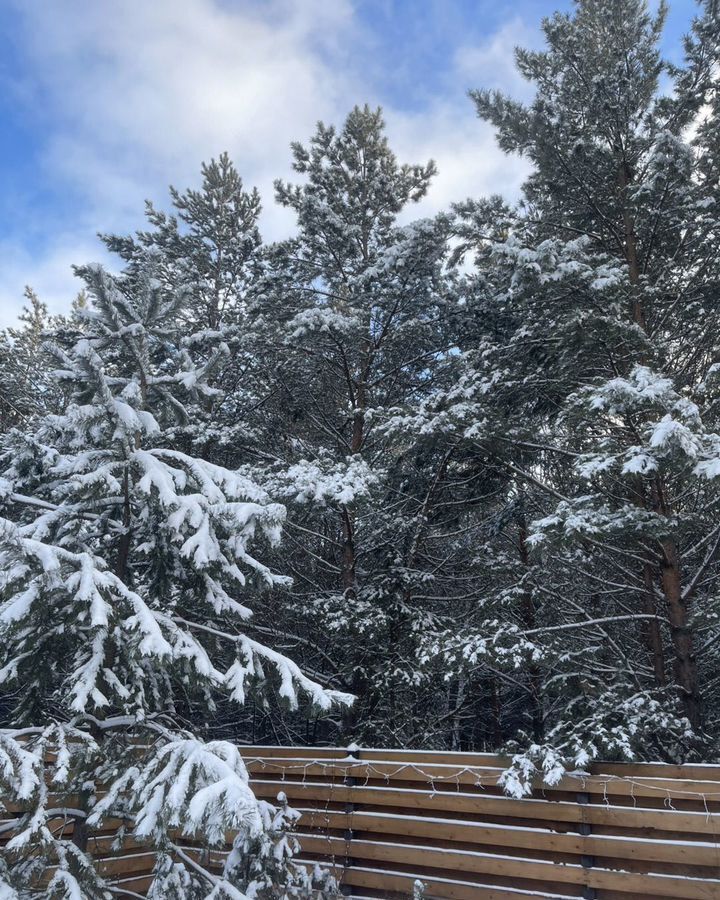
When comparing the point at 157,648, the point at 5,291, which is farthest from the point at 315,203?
the point at 5,291

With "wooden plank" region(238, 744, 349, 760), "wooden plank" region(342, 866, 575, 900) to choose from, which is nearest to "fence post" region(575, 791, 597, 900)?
"wooden plank" region(342, 866, 575, 900)

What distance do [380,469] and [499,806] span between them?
5.16m

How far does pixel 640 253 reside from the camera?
793 cm

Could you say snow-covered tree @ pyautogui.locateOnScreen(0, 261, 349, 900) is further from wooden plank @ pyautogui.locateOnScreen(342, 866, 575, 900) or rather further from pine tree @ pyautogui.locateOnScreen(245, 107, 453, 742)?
pine tree @ pyautogui.locateOnScreen(245, 107, 453, 742)

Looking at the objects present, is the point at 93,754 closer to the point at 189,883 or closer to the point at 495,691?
the point at 189,883

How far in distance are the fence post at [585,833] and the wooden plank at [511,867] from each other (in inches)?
1.9

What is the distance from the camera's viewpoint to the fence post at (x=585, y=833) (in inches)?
157

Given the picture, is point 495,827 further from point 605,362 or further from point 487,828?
point 605,362

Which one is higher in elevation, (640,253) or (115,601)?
(640,253)

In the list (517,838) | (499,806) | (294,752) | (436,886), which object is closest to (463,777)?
(499,806)

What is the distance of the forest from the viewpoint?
354cm

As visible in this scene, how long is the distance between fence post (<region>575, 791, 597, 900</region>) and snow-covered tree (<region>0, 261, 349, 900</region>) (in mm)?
2082

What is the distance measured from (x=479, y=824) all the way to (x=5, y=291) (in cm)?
1992

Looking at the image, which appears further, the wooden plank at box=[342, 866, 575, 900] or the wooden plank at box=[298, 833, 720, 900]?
the wooden plank at box=[342, 866, 575, 900]
